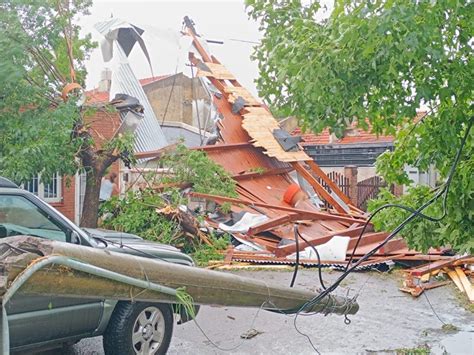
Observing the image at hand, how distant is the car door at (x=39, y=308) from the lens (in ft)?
15.3

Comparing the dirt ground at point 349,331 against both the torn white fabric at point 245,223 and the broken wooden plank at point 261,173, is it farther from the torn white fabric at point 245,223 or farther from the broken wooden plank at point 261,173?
the broken wooden plank at point 261,173

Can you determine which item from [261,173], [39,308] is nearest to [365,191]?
[261,173]

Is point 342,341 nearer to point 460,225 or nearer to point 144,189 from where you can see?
point 460,225

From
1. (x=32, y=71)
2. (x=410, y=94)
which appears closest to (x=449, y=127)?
(x=410, y=94)

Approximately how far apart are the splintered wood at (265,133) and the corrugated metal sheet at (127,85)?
2782 mm

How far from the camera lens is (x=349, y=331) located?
7.22 meters

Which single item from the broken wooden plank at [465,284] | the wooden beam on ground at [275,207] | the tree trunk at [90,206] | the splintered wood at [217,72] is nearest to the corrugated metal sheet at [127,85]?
the splintered wood at [217,72]

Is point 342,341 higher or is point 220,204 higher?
point 220,204

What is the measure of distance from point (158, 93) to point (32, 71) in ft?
57.5

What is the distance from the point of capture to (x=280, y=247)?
469 inches

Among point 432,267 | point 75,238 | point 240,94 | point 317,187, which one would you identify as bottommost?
point 432,267

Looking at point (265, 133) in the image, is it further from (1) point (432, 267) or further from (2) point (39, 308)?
(2) point (39, 308)

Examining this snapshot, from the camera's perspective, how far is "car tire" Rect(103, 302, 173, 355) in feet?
17.9

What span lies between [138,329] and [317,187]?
37.1 ft
